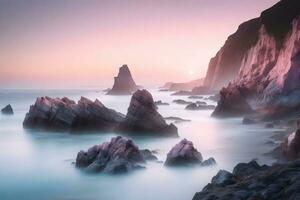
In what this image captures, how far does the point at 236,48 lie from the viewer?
5212 inches

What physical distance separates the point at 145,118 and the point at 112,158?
54.2 ft

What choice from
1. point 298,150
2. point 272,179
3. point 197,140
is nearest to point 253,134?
point 197,140

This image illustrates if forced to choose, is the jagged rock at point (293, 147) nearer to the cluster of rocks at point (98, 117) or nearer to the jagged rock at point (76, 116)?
the cluster of rocks at point (98, 117)

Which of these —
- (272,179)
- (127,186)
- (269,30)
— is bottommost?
(127,186)

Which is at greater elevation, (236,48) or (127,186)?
(236,48)

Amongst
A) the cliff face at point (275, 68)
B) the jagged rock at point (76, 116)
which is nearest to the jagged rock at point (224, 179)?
the jagged rock at point (76, 116)

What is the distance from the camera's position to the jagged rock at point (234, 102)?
197 ft

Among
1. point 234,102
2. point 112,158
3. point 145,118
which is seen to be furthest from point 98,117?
point 234,102

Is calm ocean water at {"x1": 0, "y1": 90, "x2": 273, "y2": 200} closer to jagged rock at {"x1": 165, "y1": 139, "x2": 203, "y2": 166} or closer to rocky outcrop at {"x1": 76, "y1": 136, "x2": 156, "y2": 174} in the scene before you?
rocky outcrop at {"x1": 76, "y1": 136, "x2": 156, "y2": 174}

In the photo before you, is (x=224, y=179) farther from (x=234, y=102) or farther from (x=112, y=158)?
(x=234, y=102)

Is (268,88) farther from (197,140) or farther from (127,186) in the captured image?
(127,186)

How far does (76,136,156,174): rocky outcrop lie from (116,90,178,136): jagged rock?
14010 millimetres

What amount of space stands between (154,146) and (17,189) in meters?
14.3

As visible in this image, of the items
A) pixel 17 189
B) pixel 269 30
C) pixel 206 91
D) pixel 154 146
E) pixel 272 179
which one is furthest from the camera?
pixel 206 91
